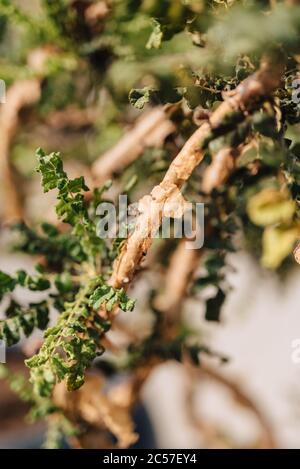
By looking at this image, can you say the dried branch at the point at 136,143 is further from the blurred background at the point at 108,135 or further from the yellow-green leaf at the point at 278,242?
the yellow-green leaf at the point at 278,242

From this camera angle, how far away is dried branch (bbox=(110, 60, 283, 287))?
56cm

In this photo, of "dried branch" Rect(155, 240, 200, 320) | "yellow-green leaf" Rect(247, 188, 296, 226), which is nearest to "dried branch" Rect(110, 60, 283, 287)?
"yellow-green leaf" Rect(247, 188, 296, 226)

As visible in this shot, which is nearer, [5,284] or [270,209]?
[270,209]

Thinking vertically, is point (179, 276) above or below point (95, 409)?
above

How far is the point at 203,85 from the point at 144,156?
1.02ft

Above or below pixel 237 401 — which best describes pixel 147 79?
above

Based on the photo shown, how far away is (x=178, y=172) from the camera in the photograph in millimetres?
588

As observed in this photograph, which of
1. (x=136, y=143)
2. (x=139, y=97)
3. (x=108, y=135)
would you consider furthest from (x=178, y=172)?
(x=108, y=135)

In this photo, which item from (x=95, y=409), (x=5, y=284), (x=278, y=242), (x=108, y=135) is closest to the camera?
(x=278, y=242)

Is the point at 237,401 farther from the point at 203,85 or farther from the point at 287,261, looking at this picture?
the point at 203,85

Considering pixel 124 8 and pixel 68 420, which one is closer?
pixel 124 8

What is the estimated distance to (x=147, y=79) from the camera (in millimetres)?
1052

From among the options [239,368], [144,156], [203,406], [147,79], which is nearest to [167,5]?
[144,156]

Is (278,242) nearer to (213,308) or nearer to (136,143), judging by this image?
(213,308)
